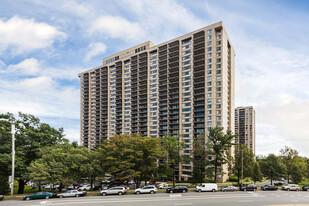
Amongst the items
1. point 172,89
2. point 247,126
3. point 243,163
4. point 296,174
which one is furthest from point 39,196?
point 247,126

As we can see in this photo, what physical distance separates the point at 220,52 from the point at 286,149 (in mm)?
46021

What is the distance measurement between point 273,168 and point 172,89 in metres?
47.9

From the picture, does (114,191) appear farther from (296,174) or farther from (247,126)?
(247,126)

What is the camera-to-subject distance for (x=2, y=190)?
37719 mm

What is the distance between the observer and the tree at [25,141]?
3994 centimetres

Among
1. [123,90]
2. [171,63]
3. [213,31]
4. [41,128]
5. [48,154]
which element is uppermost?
[213,31]

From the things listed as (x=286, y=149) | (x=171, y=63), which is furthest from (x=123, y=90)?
(x=286, y=149)

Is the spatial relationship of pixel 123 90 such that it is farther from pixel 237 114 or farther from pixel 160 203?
pixel 237 114

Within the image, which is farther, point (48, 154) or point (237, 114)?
point (237, 114)

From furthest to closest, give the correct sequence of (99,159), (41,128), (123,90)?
(123,90)
(41,128)
(99,159)

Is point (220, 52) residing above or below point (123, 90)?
above

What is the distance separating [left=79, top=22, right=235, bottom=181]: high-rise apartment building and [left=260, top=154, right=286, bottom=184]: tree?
13945 mm

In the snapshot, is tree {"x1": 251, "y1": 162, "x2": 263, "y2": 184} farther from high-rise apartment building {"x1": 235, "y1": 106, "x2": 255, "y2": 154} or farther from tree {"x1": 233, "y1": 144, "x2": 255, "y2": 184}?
high-rise apartment building {"x1": 235, "y1": 106, "x2": 255, "y2": 154}

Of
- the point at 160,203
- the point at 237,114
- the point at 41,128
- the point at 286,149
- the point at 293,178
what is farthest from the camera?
the point at 237,114
